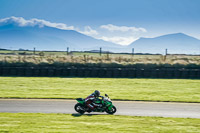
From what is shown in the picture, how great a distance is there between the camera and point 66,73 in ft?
103

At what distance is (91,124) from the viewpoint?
1178cm

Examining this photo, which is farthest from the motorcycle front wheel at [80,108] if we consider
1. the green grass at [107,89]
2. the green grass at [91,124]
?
the green grass at [107,89]

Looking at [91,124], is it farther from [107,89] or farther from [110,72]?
[110,72]

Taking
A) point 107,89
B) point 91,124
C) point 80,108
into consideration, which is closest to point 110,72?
point 107,89

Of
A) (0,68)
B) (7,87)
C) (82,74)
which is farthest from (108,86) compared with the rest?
(0,68)

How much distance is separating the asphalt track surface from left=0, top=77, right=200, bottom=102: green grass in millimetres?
1492

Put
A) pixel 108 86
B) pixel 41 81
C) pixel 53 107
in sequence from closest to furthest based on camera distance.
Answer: pixel 53 107, pixel 108 86, pixel 41 81

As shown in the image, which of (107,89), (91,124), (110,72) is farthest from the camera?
(110,72)

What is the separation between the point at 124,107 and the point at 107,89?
6990 millimetres

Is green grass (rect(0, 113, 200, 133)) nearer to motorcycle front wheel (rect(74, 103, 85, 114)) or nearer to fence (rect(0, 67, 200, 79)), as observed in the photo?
motorcycle front wheel (rect(74, 103, 85, 114))

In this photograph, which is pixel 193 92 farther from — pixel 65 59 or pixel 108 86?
pixel 65 59

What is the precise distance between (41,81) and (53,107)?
459 inches

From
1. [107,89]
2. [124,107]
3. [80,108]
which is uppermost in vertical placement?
[107,89]

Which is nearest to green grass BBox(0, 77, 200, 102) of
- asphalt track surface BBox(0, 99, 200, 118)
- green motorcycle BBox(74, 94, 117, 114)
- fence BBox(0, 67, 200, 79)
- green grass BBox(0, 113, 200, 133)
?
asphalt track surface BBox(0, 99, 200, 118)
